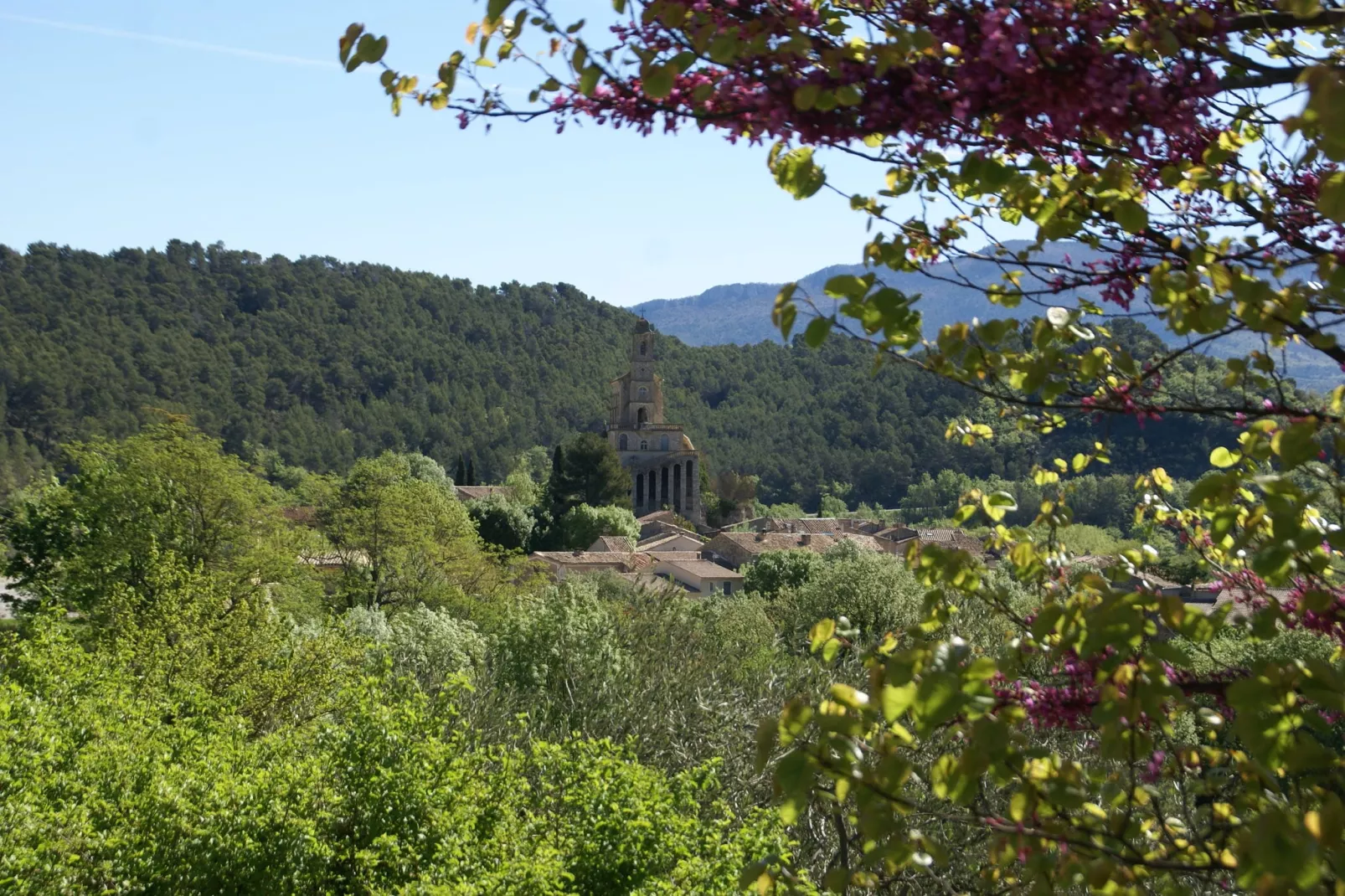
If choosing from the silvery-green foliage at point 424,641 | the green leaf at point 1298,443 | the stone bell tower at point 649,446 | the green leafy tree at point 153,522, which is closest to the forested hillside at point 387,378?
the stone bell tower at point 649,446

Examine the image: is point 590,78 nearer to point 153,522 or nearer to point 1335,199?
point 1335,199

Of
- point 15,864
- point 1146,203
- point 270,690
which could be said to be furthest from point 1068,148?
point 270,690

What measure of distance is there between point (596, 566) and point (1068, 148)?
40.6 metres

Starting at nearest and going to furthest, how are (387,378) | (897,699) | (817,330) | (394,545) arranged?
1. (897,699)
2. (817,330)
3. (394,545)
4. (387,378)

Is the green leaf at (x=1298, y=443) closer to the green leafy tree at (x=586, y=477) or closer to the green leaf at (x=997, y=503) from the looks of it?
the green leaf at (x=997, y=503)

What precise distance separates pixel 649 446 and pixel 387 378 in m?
54.3

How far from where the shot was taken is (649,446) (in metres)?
81.5

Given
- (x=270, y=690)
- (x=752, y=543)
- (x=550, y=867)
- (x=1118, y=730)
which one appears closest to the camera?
(x=1118, y=730)

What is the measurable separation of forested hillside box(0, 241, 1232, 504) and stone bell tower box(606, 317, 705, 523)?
1851 centimetres

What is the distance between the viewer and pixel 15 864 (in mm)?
8156

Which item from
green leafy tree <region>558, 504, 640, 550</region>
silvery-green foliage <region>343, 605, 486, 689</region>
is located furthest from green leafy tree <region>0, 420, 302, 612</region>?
green leafy tree <region>558, 504, 640, 550</region>

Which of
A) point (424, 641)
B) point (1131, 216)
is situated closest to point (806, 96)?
point (1131, 216)

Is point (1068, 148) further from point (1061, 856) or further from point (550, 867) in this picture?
point (550, 867)

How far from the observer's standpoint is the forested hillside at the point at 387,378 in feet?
342
